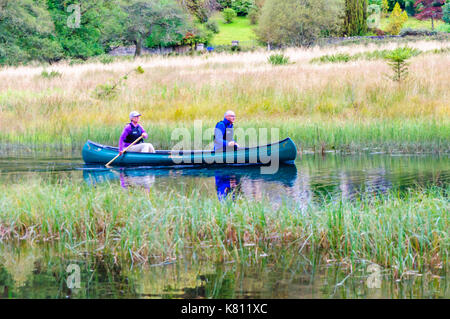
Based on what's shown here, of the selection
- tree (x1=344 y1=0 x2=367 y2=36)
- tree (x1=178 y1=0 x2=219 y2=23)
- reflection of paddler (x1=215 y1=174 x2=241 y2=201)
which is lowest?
reflection of paddler (x1=215 y1=174 x2=241 y2=201)

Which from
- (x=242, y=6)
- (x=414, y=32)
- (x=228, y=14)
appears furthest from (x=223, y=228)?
(x=242, y=6)

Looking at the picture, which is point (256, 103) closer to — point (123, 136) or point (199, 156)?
point (199, 156)

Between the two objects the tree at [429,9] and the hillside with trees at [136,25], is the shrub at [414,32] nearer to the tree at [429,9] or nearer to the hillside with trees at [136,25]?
the hillside with trees at [136,25]

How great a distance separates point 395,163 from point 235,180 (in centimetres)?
397

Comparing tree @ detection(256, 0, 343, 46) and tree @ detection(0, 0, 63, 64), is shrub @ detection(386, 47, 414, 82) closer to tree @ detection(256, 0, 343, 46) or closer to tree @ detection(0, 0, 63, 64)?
tree @ detection(256, 0, 343, 46)

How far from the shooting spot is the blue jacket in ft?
45.9

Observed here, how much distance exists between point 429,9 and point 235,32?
18.7 metres

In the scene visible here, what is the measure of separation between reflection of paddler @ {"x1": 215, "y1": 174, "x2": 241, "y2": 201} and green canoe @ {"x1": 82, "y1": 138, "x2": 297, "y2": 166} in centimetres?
101

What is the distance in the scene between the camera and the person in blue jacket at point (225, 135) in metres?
13.9

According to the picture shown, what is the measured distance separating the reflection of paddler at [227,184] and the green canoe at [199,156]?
3.32 ft

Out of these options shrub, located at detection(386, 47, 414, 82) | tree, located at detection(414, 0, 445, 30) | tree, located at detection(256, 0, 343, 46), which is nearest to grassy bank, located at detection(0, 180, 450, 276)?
shrub, located at detection(386, 47, 414, 82)

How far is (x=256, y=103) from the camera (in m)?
21.5
